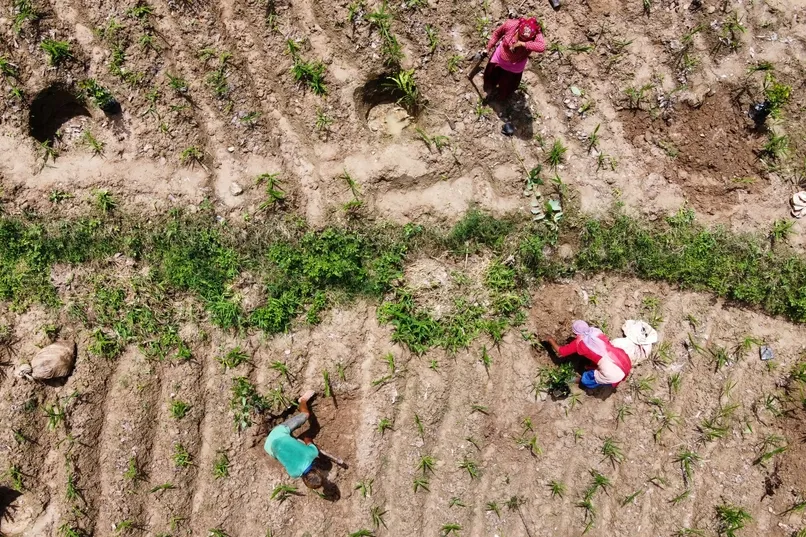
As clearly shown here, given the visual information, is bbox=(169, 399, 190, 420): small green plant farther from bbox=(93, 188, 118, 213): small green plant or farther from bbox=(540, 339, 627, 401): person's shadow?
bbox=(540, 339, 627, 401): person's shadow

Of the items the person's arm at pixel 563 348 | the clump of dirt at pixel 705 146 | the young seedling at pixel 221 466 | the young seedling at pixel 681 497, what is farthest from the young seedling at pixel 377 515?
the clump of dirt at pixel 705 146

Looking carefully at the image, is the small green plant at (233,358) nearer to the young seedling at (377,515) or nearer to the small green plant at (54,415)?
the small green plant at (54,415)

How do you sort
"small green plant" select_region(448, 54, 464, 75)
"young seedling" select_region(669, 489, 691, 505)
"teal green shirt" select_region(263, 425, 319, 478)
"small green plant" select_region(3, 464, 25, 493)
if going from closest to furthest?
"teal green shirt" select_region(263, 425, 319, 478)
"small green plant" select_region(3, 464, 25, 493)
"young seedling" select_region(669, 489, 691, 505)
"small green plant" select_region(448, 54, 464, 75)

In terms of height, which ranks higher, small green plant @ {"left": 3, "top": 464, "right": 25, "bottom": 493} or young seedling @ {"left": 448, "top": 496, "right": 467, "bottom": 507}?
small green plant @ {"left": 3, "top": 464, "right": 25, "bottom": 493}

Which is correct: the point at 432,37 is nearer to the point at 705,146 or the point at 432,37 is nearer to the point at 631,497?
the point at 705,146

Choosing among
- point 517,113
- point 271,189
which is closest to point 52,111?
point 271,189

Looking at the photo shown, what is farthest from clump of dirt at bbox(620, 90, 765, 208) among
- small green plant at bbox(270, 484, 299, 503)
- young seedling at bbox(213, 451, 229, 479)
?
young seedling at bbox(213, 451, 229, 479)

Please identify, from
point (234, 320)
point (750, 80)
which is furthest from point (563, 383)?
point (750, 80)
